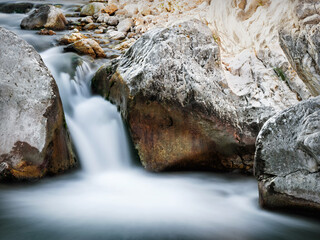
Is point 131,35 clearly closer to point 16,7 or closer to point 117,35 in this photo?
point 117,35

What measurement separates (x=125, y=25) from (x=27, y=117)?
7.94m

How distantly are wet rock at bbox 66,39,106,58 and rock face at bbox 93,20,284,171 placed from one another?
143 inches

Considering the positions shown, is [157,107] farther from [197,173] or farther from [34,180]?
[34,180]

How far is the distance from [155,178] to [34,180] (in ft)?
5.57

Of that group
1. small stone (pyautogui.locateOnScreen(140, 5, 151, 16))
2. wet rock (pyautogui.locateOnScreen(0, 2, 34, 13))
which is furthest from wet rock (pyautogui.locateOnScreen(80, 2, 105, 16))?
wet rock (pyautogui.locateOnScreen(0, 2, 34, 13))

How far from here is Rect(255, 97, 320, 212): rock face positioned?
2797mm

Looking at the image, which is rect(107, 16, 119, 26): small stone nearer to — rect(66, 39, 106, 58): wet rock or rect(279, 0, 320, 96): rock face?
rect(66, 39, 106, 58): wet rock

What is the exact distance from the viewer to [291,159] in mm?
2947

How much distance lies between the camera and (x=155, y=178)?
436cm

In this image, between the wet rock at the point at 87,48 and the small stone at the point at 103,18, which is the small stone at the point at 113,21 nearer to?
the small stone at the point at 103,18

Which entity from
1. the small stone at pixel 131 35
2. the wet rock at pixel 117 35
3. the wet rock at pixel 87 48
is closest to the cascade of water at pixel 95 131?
the wet rock at pixel 87 48

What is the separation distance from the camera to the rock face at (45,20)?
10367 millimetres

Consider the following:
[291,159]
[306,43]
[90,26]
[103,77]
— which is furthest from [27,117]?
[90,26]

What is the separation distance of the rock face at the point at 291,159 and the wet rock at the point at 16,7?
42.1ft
